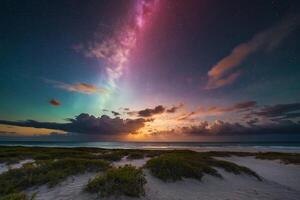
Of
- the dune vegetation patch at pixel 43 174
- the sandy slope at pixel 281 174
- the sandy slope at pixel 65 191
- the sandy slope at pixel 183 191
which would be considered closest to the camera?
the sandy slope at pixel 65 191

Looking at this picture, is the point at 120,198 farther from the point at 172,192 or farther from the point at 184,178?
the point at 184,178

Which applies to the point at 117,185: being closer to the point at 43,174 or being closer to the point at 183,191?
the point at 183,191

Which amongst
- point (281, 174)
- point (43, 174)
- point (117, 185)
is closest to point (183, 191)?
point (117, 185)

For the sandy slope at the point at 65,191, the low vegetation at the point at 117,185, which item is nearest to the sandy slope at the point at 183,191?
the sandy slope at the point at 65,191

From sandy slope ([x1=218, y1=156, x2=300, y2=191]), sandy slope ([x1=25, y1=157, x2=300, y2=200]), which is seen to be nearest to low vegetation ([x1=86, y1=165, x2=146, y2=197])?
sandy slope ([x1=25, y1=157, x2=300, y2=200])

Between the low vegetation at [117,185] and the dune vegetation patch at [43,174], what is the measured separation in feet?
8.10

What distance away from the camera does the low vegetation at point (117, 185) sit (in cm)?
646

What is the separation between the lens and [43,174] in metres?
8.67

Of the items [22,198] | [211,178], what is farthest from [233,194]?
[22,198]

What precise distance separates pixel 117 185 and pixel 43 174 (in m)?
4.65

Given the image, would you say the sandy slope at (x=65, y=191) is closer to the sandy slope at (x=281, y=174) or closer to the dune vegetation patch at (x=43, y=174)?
the dune vegetation patch at (x=43, y=174)

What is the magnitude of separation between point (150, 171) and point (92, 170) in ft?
11.6

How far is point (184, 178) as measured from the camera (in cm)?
951

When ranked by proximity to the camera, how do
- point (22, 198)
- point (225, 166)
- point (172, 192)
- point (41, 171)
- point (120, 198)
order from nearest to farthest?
point (22, 198)
point (120, 198)
point (172, 192)
point (41, 171)
point (225, 166)
